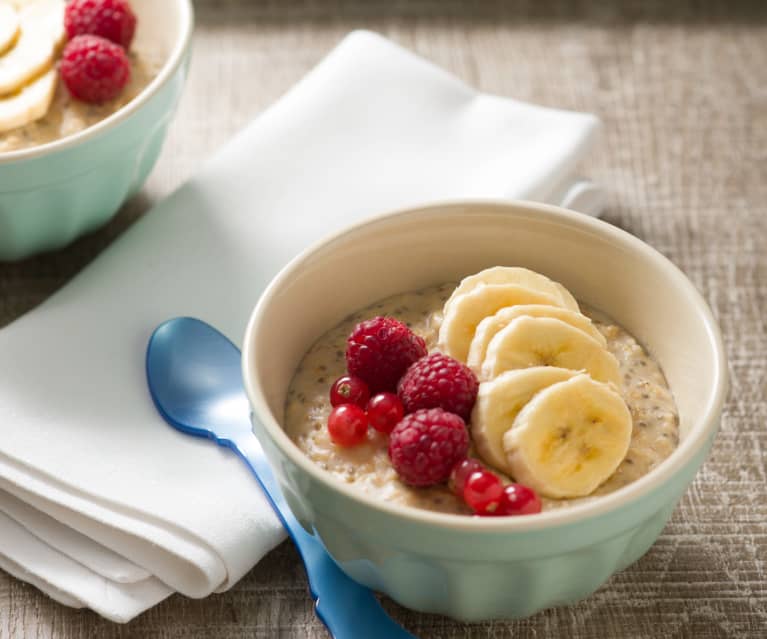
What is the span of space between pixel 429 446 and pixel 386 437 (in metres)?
0.14

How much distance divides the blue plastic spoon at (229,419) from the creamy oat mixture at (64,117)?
470mm

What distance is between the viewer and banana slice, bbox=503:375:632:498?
1.56 meters

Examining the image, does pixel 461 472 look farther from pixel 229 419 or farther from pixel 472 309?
pixel 229 419

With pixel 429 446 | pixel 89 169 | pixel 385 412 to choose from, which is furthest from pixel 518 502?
pixel 89 169

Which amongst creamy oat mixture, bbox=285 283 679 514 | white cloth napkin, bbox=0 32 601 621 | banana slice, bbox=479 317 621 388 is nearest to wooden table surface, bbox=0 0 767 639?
white cloth napkin, bbox=0 32 601 621

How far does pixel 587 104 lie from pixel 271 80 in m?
0.80

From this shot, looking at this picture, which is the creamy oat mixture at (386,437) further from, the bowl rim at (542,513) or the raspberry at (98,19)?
the raspberry at (98,19)

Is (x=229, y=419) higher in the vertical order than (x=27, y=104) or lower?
lower

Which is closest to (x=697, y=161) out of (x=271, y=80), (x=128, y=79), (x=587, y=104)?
(x=587, y=104)

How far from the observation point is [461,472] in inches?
60.9

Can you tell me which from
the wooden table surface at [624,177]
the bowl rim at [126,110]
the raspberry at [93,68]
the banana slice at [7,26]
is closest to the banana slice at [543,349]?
the wooden table surface at [624,177]

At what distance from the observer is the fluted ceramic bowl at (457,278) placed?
146cm

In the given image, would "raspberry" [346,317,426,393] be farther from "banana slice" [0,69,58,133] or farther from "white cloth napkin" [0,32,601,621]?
"banana slice" [0,69,58,133]

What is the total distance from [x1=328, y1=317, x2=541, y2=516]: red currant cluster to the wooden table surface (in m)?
0.30
